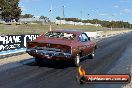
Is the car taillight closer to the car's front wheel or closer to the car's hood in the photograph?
the car's hood

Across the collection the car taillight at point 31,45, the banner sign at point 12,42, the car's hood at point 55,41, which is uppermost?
the car's hood at point 55,41

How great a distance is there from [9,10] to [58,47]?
8168cm

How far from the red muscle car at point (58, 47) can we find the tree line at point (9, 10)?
3136 inches

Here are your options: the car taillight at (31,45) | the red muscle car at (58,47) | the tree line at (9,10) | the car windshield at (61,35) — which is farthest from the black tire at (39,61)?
the tree line at (9,10)

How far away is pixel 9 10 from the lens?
3718 inches

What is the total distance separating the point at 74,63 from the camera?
15.4 meters

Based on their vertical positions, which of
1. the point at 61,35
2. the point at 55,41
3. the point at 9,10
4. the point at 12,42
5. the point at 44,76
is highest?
the point at 9,10

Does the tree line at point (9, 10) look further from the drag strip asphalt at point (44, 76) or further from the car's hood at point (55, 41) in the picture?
the car's hood at point (55, 41)

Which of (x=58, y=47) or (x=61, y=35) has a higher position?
(x=61, y=35)

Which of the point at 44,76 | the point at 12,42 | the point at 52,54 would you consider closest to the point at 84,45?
the point at 52,54

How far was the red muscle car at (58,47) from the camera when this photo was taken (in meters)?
14.5

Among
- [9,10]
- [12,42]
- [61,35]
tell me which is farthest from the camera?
[9,10]

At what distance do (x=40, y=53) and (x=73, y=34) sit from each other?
198cm

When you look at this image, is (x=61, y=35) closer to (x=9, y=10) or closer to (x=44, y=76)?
(x=44, y=76)
